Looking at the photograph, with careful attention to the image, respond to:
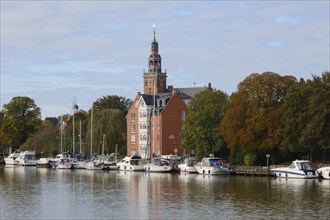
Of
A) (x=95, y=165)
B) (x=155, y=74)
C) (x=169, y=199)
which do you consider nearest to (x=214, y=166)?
(x=95, y=165)

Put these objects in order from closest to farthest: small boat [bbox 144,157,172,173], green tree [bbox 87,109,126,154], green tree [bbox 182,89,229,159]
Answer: green tree [bbox 182,89,229,159] < small boat [bbox 144,157,172,173] < green tree [bbox 87,109,126,154]

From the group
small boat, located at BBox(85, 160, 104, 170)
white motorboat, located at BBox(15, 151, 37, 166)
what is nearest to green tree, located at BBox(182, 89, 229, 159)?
small boat, located at BBox(85, 160, 104, 170)

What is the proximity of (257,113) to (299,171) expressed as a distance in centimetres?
1095

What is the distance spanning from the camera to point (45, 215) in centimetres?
5222

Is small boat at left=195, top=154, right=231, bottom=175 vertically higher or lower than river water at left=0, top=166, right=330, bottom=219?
higher

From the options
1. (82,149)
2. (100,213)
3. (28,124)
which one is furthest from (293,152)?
(28,124)

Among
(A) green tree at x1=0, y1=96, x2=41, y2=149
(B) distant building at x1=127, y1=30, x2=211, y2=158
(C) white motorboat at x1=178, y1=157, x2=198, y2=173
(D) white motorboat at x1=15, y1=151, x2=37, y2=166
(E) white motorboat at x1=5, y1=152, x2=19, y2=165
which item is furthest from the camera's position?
(A) green tree at x1=0, y1=96, x2=41, y2=149

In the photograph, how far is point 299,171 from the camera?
281ft

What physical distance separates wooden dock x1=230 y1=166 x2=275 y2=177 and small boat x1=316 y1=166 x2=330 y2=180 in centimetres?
762

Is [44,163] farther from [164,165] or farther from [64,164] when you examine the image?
[164,165]

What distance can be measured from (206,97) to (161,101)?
78.4ft

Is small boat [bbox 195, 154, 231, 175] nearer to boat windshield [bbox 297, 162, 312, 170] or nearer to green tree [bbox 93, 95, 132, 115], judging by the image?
boat windshield [bbox 297, 162, 312, 170]

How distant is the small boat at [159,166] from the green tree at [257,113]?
14031 millimetres

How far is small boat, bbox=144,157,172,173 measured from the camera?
354 ft
